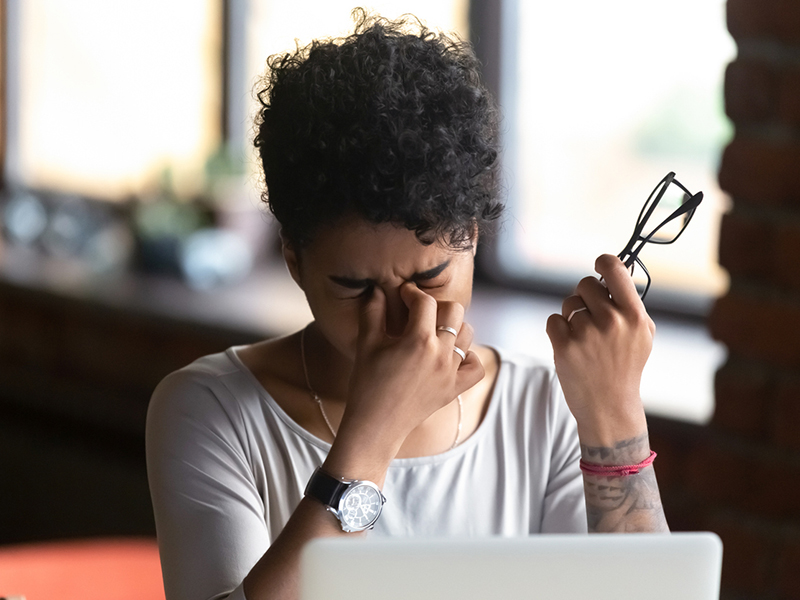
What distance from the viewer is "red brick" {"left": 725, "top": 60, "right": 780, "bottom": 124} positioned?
1.48 metres

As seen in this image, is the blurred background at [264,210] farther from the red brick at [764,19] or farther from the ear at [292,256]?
the ear at [292,256]

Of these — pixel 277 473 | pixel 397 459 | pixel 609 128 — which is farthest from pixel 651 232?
pixel 609 128

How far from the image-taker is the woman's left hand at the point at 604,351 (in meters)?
1.05

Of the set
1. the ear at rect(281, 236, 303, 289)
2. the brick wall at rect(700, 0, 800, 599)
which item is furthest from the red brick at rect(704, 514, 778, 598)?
the ear at rect(281, 236, 303, 289)

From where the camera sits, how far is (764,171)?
151cm

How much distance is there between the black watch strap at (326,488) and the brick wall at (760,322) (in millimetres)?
855

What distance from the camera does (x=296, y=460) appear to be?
1155 millimetres

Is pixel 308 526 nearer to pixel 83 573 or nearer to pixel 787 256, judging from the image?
pixel 83 573

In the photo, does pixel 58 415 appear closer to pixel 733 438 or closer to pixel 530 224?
pixel 530 224

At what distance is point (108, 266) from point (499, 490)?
2.16m

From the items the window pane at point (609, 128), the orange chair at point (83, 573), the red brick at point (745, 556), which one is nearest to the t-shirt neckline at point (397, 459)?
the orange chair at point (83, 573)

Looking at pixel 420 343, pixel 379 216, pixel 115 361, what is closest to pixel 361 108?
pixel 379 216

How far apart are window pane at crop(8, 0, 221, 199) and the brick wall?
1937 mm

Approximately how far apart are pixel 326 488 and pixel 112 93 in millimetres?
2624
